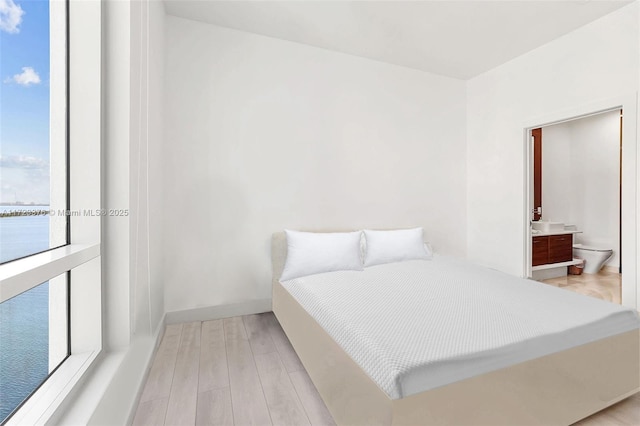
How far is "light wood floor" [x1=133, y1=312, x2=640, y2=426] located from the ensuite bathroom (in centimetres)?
280

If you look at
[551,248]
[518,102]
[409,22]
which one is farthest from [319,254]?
[551,248]

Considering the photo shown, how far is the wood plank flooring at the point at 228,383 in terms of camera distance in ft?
4.69

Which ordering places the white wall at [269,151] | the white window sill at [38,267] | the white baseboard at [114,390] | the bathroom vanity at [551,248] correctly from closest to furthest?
the white window sill at [38,267] < the white baseboard at [114,390] < the white wall at [269,151] < the bathroom vanity at [551,248]

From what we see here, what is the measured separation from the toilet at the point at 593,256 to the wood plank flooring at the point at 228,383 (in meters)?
4.52

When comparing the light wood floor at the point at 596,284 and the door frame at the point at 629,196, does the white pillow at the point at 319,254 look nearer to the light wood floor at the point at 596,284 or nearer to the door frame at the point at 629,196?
the door frame at the point at 629,196

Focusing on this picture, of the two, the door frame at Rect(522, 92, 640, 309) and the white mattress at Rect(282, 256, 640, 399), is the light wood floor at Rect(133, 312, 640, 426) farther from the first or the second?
the door frame at Rect(522, 92, 640, 309)

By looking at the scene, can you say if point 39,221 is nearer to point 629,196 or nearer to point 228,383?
point 228,383


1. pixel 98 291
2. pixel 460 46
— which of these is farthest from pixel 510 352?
pixel 460 46

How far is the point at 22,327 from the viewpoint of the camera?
3.18 ft

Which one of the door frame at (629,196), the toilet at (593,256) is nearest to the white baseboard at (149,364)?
the door frame at (629,196)

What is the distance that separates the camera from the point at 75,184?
4.17 ft

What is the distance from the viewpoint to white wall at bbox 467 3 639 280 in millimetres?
2439

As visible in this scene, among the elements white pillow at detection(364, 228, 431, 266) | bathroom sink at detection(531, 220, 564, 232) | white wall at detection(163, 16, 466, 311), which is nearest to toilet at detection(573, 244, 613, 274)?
bathroom sink at detection(531, 220, 564, 232)

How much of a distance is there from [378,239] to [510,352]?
1614 millimetres
